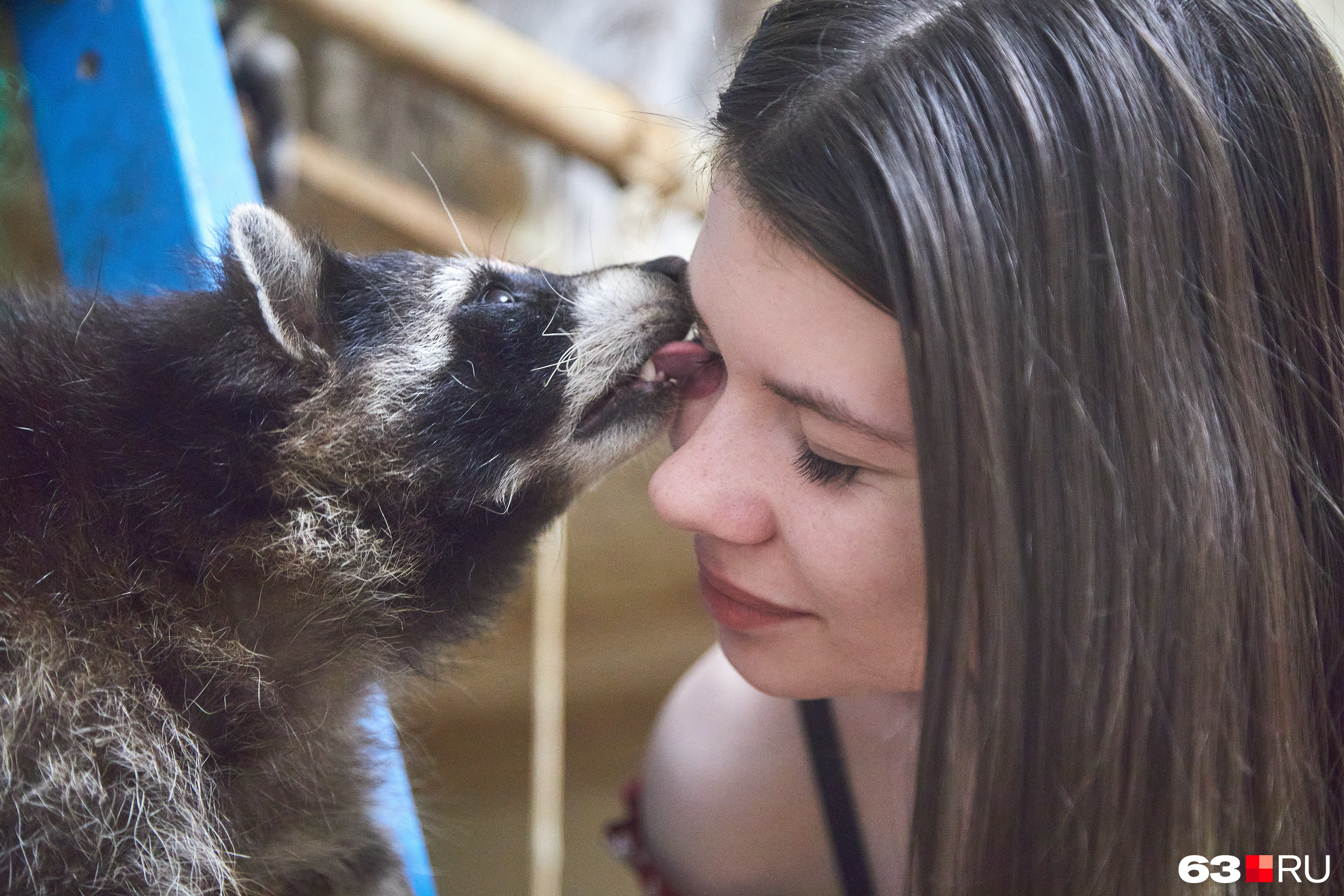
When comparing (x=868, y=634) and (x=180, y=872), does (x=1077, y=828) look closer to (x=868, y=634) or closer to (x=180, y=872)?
(x=868, y=634)

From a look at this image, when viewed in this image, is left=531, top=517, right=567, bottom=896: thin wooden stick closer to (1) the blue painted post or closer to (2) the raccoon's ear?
(1) the blue painted post

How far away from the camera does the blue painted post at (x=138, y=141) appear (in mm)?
1252

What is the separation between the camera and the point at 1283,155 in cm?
82

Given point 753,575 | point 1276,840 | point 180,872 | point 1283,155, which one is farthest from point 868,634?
point 180,872

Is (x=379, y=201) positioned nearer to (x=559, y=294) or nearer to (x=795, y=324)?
(x=559, y=294)

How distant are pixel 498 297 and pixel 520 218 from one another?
1756 mm

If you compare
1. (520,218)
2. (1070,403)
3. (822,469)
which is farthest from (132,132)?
(520,218)

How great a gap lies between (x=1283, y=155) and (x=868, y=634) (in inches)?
20.2

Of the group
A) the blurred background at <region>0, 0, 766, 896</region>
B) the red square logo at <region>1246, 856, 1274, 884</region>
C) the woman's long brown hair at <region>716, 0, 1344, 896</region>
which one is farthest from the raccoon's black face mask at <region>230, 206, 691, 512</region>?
the red square logo at <region>1246, 856, 1274, 884</region>

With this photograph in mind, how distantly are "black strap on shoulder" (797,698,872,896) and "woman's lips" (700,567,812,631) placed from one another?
35 cm

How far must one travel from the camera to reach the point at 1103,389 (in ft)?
2.59

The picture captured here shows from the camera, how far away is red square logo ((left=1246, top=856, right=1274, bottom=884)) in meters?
0.84

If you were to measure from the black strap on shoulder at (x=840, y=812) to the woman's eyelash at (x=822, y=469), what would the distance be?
1.84 feet

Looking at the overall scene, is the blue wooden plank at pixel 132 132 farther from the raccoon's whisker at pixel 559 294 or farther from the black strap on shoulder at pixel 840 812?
the black strap on shoulder at pixel 840 812
